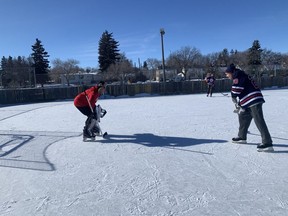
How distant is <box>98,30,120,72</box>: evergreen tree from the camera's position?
4231 cm

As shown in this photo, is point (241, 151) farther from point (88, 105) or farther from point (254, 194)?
point (88, 105)

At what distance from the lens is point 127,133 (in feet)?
21.3

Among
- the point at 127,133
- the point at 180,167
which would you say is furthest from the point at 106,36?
the point at 180,167

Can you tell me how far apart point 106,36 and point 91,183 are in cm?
4223

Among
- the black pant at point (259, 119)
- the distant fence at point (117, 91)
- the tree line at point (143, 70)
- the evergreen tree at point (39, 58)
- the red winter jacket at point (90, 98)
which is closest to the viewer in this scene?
the black pant at point (259, 119)

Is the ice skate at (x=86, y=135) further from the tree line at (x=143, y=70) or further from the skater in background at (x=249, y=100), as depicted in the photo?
the tree line at (x=143, y=70)

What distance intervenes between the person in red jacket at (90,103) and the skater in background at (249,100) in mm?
2861

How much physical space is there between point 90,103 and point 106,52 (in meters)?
38.2

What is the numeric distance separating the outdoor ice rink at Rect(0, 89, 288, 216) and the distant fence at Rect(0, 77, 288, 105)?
49.7 ft

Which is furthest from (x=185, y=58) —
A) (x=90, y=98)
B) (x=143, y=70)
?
(x=90, y=98)

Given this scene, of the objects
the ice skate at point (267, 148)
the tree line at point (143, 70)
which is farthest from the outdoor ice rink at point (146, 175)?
the tree line at point (143, 70)

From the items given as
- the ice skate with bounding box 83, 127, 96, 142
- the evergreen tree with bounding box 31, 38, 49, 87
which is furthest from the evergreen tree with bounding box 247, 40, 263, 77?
the ice skate with bounding box 83, 127, 96, 142

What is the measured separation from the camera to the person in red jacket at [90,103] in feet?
18.6

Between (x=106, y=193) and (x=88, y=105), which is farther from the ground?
(x=88, y=105)
